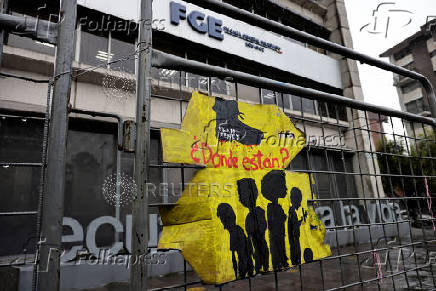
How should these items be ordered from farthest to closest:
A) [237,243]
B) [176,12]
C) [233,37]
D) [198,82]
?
1. [233,37]
2. [176,12]
3. [198,82]
4. [237,243]

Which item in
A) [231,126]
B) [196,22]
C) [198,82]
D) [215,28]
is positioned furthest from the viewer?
[215,28]

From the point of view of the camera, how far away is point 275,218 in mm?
1498

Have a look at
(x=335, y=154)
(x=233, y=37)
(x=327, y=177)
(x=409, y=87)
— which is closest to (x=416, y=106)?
(x=409, y=87)

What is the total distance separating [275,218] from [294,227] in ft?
0.51

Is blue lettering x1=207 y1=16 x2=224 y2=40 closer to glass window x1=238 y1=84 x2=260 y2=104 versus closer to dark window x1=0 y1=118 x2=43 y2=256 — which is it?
dark window x1=0 y1=118 x2=43 y2=256

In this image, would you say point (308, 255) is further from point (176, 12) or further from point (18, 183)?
point (176, 12)

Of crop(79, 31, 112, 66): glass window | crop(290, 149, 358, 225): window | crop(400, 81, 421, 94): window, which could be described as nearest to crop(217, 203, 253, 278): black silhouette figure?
crop(290, 149, 358, 225): window

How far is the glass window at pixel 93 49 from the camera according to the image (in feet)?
18.6

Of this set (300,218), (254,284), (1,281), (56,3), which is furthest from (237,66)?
(1,281)

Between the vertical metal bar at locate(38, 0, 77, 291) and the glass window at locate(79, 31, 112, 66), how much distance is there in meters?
5.12

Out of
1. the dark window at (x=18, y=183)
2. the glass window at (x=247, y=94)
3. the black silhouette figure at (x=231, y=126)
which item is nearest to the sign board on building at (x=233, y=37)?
the dark window at (x=18, y=183)

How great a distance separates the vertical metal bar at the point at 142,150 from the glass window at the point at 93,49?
5140mm

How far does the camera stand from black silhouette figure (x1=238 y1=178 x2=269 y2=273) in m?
1.38

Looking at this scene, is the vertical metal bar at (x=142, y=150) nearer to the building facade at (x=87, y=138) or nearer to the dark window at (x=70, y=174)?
the building facade at (x=87, y=138)
